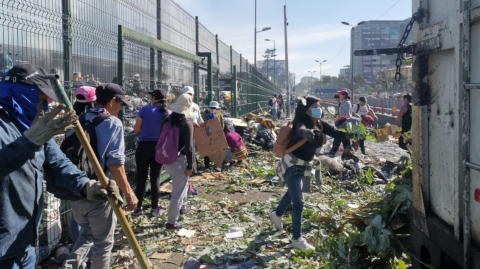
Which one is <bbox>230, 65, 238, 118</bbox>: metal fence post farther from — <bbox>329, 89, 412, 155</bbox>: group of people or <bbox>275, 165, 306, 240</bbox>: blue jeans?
<bbox>275, 165, 306, 240</bbox>: blue jeans

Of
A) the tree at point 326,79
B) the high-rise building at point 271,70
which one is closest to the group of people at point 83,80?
the high-rise building at point 271,70

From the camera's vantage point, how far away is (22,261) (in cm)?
223

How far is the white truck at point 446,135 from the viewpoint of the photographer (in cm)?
218

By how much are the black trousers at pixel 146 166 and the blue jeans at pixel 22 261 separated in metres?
3.32

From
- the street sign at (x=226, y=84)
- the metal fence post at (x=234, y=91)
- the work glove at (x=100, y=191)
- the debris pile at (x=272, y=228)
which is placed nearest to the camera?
the work glove at (x=100, y=191)

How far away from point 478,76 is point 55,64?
12.5ft

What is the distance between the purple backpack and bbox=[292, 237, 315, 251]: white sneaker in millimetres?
1892

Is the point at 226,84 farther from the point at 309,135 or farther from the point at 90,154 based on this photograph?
the point at 90,154

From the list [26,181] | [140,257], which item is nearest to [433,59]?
[140,257]

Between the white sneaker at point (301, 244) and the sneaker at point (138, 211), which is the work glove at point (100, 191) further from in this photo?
the sneaker at point (138, 211)

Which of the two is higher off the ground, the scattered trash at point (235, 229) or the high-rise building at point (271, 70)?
the high-rise building at point (271, 70)

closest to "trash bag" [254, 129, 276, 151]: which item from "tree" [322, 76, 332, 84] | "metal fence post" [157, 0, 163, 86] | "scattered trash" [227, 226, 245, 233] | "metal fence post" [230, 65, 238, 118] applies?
"metal fence post" [230, 65, 238, 118]

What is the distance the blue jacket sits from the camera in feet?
6.28

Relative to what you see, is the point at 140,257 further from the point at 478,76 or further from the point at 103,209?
the point at 478,76
